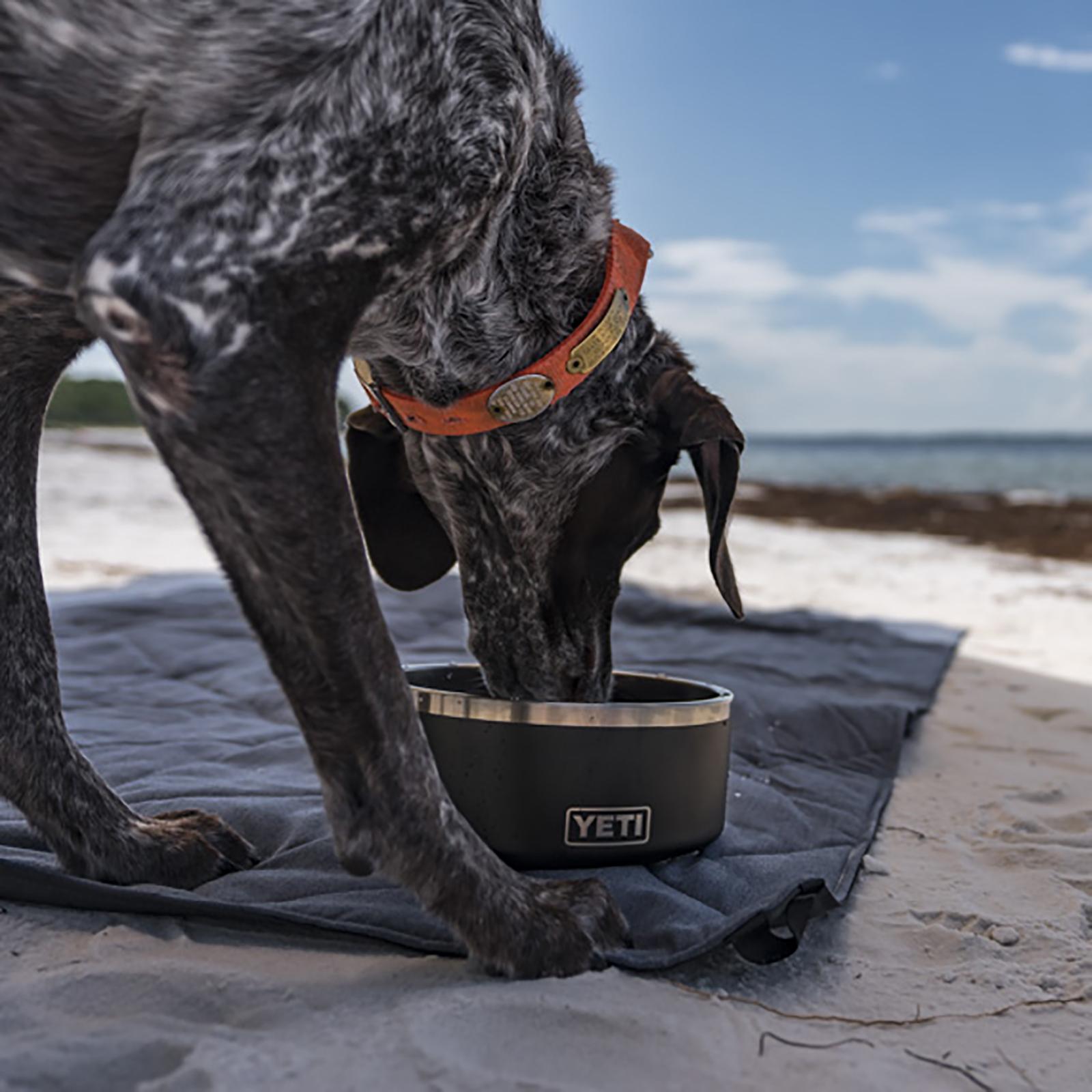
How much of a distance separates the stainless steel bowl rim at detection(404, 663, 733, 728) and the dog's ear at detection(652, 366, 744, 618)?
10.2 inches

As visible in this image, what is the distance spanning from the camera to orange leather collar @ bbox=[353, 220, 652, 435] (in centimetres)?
228

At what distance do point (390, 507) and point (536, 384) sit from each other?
0.61 metres

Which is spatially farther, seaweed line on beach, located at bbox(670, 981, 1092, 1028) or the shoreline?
the shoreline

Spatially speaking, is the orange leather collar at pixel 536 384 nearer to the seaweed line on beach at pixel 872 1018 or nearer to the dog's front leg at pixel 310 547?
the dog's front leg at pixel 310 547

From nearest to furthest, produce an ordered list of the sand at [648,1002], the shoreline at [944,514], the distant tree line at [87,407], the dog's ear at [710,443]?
1. the sand at [648,1002]
2. the dog's ear at [710,443]
3. the shoreline at [944,514]
4. the distant tree line at [87,407]

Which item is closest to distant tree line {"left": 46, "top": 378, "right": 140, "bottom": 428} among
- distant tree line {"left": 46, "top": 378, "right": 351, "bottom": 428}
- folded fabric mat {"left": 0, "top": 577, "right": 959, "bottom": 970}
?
distant tree line {"left": 46, "top": 378, "right": 351, "bottom": 428}

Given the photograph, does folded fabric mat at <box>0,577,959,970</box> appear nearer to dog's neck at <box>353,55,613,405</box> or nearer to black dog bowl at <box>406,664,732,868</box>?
black dog bowl at <box>406,664,732,868</box>

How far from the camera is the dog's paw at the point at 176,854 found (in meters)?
2.08

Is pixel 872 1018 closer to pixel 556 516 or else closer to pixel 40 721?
pixel 556 516

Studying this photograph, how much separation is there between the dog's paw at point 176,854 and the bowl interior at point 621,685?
501 millimetres

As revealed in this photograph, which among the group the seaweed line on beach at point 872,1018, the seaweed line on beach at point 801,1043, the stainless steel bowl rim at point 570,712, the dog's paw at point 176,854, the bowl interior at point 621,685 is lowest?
the seaweed line on beach at point 872,1018

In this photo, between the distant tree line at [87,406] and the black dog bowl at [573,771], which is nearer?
the black dog bowl at [573,771]

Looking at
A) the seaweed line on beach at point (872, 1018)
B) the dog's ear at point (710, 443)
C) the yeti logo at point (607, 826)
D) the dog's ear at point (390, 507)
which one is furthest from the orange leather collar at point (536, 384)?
the seaweed line on beach at point (872, 1018)

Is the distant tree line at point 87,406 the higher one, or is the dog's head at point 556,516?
the distant tree line at point 87,406
